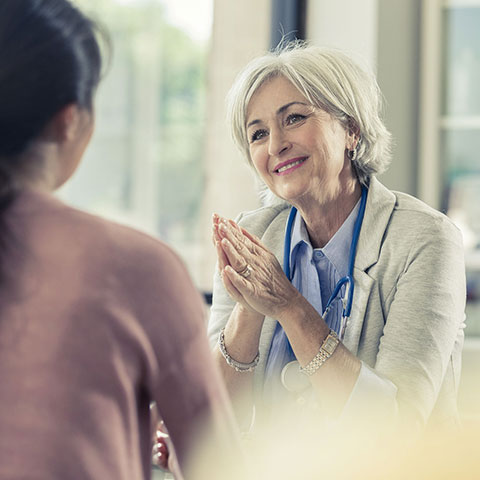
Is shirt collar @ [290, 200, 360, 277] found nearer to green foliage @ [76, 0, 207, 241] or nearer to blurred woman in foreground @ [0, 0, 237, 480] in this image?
blurred woman in foreground @ [0, 0, 237, 480]

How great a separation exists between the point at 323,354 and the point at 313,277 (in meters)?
0.27

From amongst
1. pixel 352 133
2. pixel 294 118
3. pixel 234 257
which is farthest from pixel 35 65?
pixel 352 133

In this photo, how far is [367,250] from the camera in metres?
1.54

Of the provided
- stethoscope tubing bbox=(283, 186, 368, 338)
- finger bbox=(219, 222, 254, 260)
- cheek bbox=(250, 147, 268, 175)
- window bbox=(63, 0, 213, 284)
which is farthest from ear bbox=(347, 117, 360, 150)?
window bbox=(63, 0, 213, 284)

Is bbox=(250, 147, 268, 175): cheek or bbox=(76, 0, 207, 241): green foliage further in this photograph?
bbox=(76, 0, 207, 241): green foliage

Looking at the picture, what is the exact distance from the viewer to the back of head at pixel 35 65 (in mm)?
703

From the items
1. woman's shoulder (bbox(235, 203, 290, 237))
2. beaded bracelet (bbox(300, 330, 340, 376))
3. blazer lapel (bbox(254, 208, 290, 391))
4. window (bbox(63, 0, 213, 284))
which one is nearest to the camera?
beaded bracelet (bbox(300, 330, 340, 376))

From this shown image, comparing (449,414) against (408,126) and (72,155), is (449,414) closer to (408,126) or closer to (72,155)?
(72,155)

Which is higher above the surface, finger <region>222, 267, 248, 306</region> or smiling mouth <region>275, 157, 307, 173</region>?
smiling mouth <region>275, 157, 307, 173</region>

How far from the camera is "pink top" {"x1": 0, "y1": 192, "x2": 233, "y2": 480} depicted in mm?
672

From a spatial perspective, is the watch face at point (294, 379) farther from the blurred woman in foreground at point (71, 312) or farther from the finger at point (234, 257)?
the blurred woman in foreground at point (71, 312)

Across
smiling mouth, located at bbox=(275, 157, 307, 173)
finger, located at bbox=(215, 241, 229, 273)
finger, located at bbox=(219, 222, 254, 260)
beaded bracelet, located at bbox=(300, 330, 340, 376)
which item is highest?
Answer: smiling mouth, located at bbox=(275, 157, 307, 173)

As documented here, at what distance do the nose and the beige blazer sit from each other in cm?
24

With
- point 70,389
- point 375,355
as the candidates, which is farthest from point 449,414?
point 70,389
